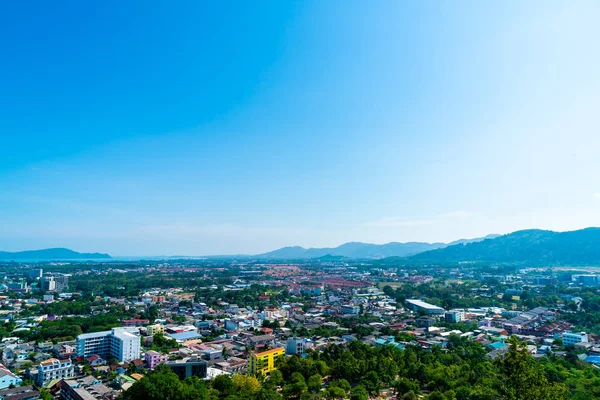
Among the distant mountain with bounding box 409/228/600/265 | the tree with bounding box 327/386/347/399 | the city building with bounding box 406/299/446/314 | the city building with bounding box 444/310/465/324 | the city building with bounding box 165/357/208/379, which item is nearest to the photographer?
the tree with bounding box 327/386/347/399

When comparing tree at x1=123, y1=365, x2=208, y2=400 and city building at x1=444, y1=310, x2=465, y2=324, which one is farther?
city building at x1=444, y1=310, x2=465, y2=324

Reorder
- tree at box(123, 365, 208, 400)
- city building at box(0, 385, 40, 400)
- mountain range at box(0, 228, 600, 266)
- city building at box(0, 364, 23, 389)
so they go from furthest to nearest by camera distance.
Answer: mountain range at box(0, 228, 600, 266) < city building at box(0, 364, 23, 389) < city building at box(0, 385, 40, 400) < tree at box(123, 365, 208, 400)

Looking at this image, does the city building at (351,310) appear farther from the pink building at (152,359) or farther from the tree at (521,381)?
the tree at (521,381)

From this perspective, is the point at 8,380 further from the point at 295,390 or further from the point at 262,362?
the point at 295,390

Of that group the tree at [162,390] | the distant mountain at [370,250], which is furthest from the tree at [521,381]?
the distant mountain at [370,250]

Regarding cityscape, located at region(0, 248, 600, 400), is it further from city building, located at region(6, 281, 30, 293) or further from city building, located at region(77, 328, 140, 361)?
city building, located at region(6, 281, 30, 293)

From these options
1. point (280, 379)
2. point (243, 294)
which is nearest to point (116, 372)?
point (280, 379)

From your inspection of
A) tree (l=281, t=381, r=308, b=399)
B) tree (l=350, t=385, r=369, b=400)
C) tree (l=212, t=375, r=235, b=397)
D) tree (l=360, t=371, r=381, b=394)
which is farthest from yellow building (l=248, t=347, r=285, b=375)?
tree (l=350, t=385, r=369, b=400)

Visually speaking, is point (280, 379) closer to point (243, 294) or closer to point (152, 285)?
point (243, 294)
